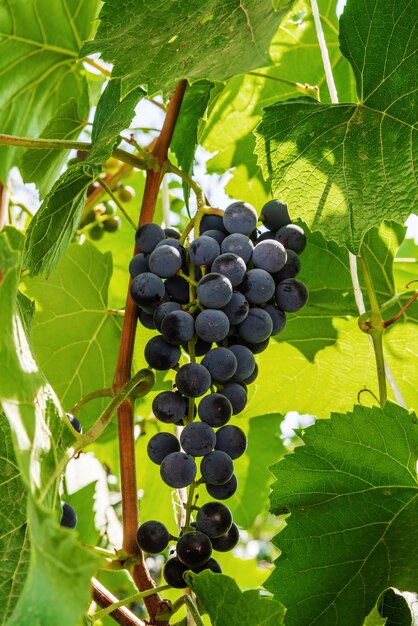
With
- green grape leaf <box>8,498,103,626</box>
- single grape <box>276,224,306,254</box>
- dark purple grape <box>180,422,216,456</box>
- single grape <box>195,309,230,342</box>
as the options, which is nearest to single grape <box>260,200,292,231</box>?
single grape <box>276,224,306,254</box>

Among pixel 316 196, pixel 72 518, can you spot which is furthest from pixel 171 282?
pixel 72 518

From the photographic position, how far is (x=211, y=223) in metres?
1.20

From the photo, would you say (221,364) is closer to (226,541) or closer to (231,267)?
(231,267)

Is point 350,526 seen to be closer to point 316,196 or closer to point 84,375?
point 316,196

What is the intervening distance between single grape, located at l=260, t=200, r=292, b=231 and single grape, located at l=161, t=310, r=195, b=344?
0.26 meters

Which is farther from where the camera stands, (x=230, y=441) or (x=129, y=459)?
(x=129, y=459)

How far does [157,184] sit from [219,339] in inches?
16.0

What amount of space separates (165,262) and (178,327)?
0.11 m

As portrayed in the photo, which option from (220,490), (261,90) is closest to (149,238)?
(220,490)

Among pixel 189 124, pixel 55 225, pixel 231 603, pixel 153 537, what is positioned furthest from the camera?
pixel 189 124

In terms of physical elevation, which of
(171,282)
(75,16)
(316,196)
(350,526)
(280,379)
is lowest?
(350,526)

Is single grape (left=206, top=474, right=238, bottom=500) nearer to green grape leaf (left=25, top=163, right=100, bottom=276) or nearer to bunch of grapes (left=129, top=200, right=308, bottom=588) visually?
bunch of grapes (left=129, top=200, right=308, bottom=588)

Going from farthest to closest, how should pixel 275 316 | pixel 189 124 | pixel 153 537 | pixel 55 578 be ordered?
pixel 189 124
pixel 275 316
pixel 153 537
pixel 55 578

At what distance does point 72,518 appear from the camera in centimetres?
124
